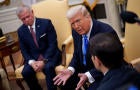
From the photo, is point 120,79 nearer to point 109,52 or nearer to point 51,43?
point 109,52

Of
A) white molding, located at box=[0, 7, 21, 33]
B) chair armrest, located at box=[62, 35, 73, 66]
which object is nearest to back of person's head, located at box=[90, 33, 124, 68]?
chair armrest, located at box=[62, 35, 73, 66]

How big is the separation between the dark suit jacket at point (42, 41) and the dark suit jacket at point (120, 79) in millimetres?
1773

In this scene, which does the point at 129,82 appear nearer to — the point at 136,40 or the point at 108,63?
the point at 108,63

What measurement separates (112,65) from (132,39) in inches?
53.0

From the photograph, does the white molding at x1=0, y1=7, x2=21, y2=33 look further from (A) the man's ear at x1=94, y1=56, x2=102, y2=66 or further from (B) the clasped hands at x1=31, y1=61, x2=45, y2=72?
(A) the man's ear at x1=94, y1=56, x2=102, y2=66

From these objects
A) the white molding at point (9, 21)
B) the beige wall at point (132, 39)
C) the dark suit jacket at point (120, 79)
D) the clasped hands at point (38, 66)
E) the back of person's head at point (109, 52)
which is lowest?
the white molding at point (9, 21)

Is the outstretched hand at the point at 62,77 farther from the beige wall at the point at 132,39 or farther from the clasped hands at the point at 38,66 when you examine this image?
the beige wall at the point at 132,39

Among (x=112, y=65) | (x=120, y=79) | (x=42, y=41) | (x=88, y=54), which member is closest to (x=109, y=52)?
(x=112, y=65)

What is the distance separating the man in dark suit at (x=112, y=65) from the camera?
1633 mm

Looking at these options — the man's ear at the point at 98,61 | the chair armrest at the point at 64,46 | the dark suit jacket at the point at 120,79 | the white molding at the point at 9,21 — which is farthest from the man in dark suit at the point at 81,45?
the white molding at the point at 9,21

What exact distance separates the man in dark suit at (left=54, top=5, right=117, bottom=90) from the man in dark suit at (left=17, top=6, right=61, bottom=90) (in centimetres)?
43

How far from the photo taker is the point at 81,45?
9.43ft

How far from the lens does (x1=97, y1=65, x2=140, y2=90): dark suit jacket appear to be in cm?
161

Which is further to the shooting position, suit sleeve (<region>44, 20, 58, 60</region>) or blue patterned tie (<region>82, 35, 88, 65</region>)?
suit sleeve (<region>44, 20, 58, 60</region>)
